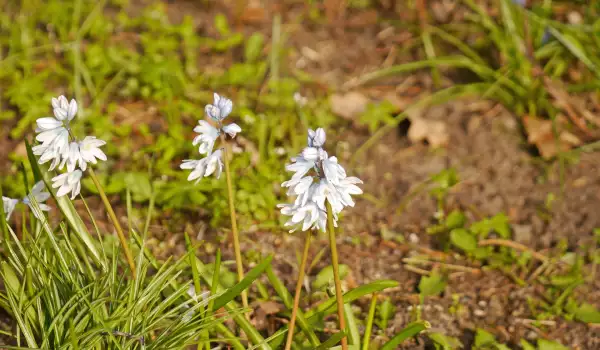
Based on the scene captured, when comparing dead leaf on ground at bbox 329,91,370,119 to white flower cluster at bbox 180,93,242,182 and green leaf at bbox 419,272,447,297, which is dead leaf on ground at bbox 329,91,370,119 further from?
white flower cluster at bbox 180,93,242,182

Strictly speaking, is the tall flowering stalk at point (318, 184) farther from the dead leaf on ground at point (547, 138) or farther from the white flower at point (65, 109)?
the dead leaf on ground at point (547, 138)

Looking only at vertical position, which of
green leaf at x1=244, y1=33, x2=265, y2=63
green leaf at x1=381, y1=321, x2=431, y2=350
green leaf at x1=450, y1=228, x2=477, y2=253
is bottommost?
green leaf at x1=381, y1=321, x2=431, y2=350

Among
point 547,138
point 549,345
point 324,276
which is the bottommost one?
point 549,345

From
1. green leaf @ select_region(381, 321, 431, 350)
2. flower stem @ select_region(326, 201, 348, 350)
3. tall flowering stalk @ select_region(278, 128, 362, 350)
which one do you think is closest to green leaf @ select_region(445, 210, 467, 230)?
green leaf @ select_region(381, 321, 431, 350)

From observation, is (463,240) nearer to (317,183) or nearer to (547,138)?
(547,138)

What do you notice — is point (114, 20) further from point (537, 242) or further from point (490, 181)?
point (537, 242)

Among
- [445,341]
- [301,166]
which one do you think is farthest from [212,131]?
[445,341]

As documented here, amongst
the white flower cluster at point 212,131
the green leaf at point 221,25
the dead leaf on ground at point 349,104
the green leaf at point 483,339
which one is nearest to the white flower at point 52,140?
the white flower cluster at point 212,131
